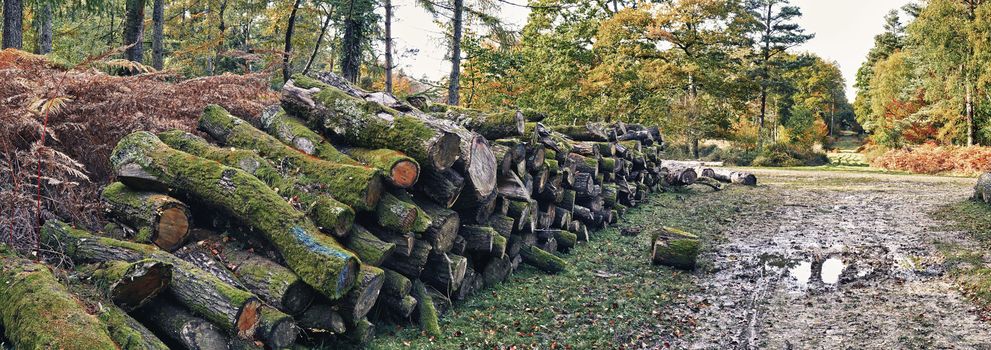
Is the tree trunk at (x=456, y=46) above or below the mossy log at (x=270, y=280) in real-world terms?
above

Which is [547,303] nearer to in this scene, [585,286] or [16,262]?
[585,286]

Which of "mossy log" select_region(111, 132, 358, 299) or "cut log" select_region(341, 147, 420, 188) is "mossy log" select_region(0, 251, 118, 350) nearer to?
"mossy log" select_region(111, 132, 358, 299)

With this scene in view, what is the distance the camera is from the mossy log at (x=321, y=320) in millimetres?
4848

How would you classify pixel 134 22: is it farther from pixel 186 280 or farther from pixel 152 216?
pixel 186 280

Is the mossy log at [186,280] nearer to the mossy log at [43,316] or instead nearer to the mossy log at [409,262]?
the mossy log at [43,316]

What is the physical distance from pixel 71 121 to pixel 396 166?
342 cm

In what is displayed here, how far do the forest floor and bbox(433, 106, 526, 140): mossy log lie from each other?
75.5 inches

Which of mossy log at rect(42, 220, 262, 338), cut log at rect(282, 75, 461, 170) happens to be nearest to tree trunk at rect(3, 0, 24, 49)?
cut log at rect(282, 75, 461, 170)

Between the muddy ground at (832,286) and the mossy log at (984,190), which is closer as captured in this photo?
the muddy ground at (832,286)

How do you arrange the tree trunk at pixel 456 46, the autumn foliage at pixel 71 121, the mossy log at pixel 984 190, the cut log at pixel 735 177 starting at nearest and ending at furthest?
the autumn foliage at pixel 71 121, the mossy log at pixel 984 190, the tree trunk at pixel 456 46, the cut log at pixel 735 177

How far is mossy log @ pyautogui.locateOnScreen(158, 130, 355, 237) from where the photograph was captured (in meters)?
5.39

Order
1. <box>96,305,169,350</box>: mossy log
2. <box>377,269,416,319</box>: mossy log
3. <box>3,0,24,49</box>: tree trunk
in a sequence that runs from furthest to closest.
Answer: <box>3,0,24,49</box>: tree trunk → <box>377,269,416,319</box>: mossy log → <box>96,305,169,350</box>: mossy log

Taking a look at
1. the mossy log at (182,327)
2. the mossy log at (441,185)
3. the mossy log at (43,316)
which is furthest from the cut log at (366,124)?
the mossy log at (43,316)

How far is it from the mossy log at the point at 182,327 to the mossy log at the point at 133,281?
0.45ft
